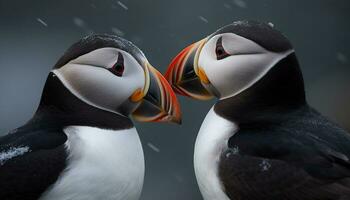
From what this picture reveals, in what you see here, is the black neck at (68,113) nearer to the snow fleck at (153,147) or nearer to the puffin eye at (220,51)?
the puffin eye at (220,51)

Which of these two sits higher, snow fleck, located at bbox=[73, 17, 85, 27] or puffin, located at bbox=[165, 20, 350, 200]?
puffin, located at bbox=[165, 20, 350, 200]

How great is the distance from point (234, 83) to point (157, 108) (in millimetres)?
395

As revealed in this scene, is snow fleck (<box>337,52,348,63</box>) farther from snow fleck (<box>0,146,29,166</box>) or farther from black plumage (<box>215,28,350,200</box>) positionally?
snow fleck (<box>0,146,29,166</box>)

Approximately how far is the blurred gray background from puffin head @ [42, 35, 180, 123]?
9.28 ft

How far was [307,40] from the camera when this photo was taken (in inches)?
314

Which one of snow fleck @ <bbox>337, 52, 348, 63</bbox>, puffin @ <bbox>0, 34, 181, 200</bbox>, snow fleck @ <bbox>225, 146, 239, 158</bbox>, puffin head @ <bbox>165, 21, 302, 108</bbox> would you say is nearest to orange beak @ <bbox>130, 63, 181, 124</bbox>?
puffin @ <bbox>0, 34, 181, 200</bbox>

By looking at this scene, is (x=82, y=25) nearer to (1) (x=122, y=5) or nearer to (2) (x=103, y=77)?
(1) (x=122, y=5)

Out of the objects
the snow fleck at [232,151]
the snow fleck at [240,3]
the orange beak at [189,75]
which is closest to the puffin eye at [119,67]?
the orange beak at [189,75]

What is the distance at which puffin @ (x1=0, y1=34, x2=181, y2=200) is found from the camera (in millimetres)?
3658

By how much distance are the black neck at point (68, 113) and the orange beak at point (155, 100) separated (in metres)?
0.11

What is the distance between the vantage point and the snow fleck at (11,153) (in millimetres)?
3674

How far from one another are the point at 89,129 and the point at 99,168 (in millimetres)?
213

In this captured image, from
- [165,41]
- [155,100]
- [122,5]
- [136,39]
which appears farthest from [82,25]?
[155,100]

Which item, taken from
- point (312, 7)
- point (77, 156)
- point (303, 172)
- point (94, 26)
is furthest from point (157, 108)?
point (312, 7)
